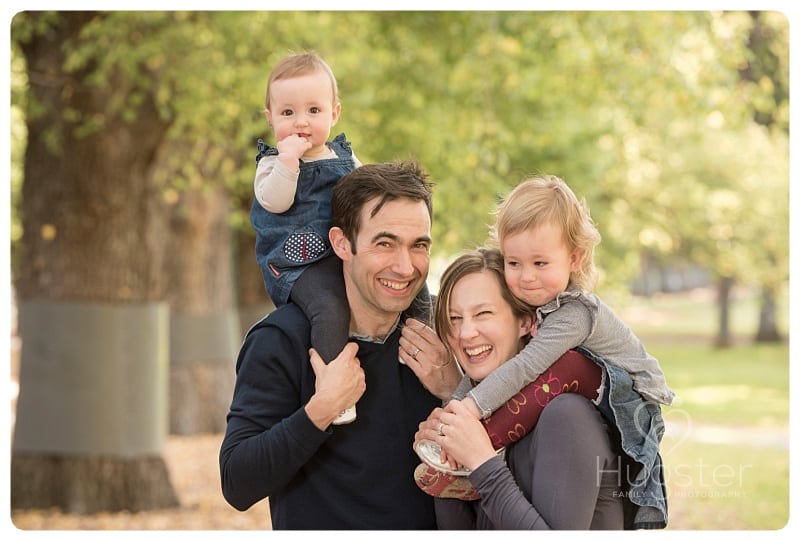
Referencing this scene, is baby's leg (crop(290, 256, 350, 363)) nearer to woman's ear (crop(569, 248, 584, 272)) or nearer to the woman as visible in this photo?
the woman

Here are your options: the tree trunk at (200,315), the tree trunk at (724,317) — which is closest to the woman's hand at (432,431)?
the tree trunk at (200,315)

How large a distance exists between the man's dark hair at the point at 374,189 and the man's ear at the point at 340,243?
0.05 feet

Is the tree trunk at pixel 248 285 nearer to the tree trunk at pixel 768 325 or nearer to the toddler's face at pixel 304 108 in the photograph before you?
the toddler's face at pixel 304 108

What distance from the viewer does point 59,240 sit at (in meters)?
9.19

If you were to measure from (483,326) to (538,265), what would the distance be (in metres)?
0.26

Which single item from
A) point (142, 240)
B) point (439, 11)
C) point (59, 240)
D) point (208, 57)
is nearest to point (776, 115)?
point (439, 11)

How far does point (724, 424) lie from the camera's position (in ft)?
65.9

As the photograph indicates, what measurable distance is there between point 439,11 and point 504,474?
711 cm

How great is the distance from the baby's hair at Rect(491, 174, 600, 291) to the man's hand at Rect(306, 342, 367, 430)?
63cm

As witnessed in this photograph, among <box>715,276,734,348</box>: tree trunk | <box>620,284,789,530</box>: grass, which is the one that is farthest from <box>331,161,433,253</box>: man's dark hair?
<box>715,276,734,348</box>: tree trunk

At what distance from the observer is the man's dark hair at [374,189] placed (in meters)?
3.38

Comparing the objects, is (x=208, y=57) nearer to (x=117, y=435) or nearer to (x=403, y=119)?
(x=403, y=119)

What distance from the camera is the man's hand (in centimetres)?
315

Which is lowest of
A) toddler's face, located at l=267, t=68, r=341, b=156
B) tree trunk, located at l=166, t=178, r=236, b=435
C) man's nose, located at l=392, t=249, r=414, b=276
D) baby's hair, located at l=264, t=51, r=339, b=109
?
tree trunk, located at l=166, t=178, r=236, b=435
